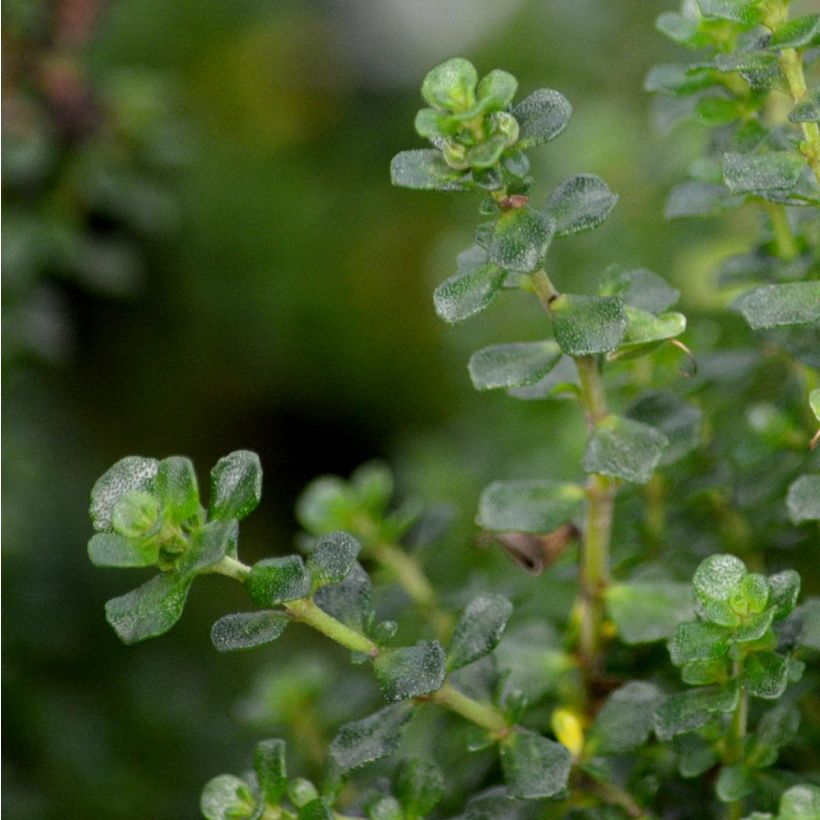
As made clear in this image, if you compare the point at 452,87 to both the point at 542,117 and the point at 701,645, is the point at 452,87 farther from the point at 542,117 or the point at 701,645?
the point at 701,645

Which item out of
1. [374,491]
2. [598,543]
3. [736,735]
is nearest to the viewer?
[736,735]

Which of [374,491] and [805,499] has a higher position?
[805,499]

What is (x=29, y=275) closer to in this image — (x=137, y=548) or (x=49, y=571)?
(x=49, y=571)

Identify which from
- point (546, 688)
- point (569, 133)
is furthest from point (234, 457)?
point (569, 133)

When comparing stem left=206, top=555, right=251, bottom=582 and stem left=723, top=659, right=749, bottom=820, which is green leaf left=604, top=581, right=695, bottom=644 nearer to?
stem left=723, top=659, right=749, bottom=820

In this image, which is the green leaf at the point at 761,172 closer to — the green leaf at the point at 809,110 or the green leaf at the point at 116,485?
the green leaf at the point at 809,110

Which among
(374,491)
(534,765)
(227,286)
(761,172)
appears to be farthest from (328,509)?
(227,286)

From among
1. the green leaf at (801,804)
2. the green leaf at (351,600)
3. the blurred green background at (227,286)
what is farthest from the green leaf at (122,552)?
the blurred green background at (227,286)
